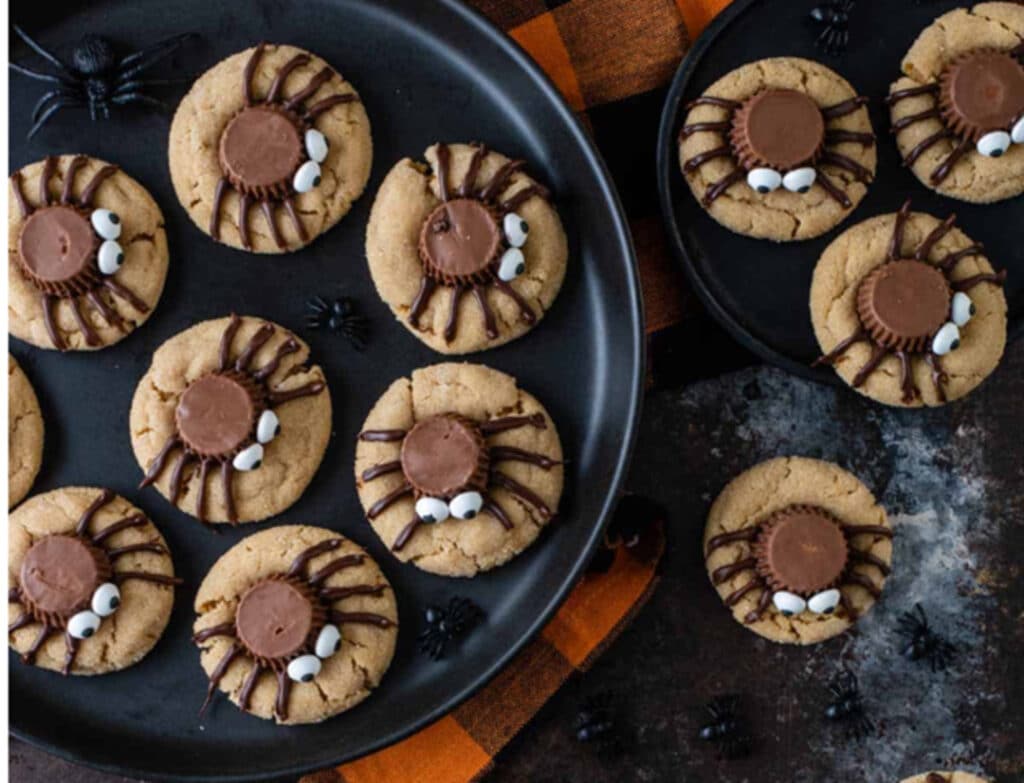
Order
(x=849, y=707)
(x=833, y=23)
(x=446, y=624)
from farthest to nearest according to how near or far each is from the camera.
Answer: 1. (x=849, y=707)
2. (x=833, y=23)
3. (x=446, y=624)

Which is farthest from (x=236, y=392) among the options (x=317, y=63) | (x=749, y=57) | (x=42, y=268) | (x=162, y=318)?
(x=749, y=57)

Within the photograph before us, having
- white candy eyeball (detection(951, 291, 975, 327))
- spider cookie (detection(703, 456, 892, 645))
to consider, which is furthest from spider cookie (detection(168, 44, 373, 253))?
white candy eyeball (detection(951, 291, 975, 327))

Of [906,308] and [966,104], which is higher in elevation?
[966,104]

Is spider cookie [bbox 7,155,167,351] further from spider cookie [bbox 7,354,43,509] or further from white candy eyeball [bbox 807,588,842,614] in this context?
white candy eyeball [bbox 807,588,842,614]

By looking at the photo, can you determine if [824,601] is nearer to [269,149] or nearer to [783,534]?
[783,534]

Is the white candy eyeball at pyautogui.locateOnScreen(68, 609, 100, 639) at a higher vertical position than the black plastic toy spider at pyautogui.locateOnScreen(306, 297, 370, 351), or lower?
lower

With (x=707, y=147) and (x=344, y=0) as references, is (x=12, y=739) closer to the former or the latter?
(x=344, y=0)

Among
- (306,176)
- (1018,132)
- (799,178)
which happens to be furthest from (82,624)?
(1018,132)
